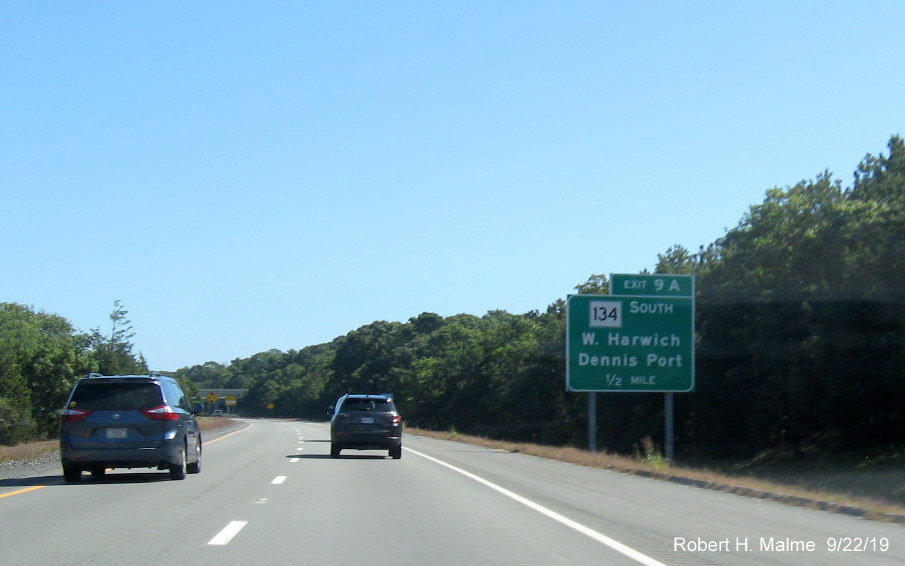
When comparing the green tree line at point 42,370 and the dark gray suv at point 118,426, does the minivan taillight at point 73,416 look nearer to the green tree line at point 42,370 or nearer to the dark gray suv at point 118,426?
the dark gray suv at point 118,426

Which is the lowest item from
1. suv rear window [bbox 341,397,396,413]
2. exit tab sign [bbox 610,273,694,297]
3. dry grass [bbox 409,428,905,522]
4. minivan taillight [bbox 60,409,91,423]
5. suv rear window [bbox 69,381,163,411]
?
dry grass [bbox 409,428,905,522]

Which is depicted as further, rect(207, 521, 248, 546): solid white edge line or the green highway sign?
the green highway sign

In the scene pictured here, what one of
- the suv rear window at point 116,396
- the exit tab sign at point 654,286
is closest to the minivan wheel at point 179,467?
the suv rear window at point 116,396

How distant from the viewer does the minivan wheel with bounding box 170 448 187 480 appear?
17783 millimetres

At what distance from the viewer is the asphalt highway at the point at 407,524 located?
968cm

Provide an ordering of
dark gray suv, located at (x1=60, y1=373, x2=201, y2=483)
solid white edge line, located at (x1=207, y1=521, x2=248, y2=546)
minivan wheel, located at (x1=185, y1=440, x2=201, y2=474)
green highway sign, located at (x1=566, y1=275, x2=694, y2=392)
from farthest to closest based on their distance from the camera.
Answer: green highway sign, located at (x1=566, y1=275, x2=694, y2=392), minivan wheel, located at (x1=185, y1=440, x2=201, y2=474), dark gray suv, located at (x1=60, y1=373, x2=201, y2=483), solid white edge line, located at (x1=207, y1=521, x2=248, y2=546)

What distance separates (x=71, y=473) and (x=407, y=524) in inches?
327

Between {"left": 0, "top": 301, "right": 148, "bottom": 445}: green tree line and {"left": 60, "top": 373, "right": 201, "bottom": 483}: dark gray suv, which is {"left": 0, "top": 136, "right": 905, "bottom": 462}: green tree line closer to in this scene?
{"left": 0, "top": 301, "right": 148, "bottom": 445}: green tree line

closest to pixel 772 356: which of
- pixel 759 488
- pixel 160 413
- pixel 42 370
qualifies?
pixel 759 488

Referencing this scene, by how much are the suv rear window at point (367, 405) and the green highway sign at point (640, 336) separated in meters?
5.84

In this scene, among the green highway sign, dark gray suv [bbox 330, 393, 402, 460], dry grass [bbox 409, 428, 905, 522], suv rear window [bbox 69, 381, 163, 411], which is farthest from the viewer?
the green highway sign

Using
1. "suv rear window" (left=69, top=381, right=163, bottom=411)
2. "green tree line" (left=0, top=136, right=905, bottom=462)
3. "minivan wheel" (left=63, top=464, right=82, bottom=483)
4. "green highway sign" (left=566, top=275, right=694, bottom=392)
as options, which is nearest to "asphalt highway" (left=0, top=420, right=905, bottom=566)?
"minivan wheel" (left=63, top=464, right=82, bottom=483)

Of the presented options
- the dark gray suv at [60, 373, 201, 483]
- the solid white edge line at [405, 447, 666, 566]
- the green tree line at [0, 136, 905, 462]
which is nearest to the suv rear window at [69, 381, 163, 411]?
the dark gray suv at [60, 373, 201, 483]

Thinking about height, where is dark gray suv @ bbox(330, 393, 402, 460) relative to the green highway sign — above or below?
below
